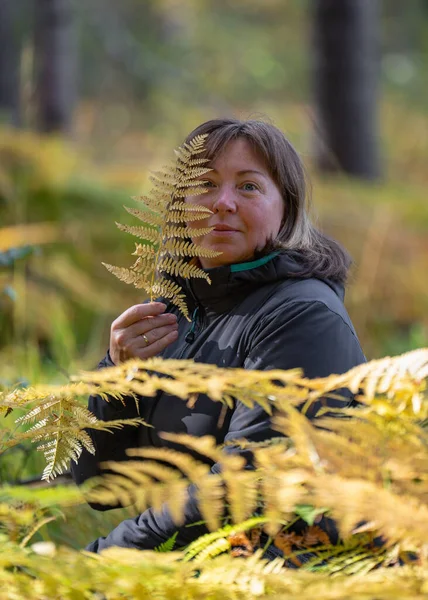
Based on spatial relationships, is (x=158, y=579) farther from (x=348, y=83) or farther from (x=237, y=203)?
(x=348, y=83)

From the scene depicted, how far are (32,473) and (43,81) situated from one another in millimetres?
5743

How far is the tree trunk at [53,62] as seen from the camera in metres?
7.29

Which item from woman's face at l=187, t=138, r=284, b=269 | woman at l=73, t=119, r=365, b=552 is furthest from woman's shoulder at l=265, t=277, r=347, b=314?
woman's face at l=187, t=138, r=284, b=269

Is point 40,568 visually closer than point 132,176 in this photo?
Yes

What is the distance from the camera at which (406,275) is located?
512 cm

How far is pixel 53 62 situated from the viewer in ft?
24.6

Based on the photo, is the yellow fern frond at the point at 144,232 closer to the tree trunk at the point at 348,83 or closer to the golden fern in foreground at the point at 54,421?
the golden fern in foreground at the point at 54,421

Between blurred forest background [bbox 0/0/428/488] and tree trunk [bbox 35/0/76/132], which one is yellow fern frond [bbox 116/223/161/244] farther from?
tree trunk [bbox 35/0/76/132]

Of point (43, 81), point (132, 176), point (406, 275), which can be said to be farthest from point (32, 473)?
point (43, 81)

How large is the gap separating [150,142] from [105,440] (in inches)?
419

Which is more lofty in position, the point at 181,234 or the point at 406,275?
the point at 181,234

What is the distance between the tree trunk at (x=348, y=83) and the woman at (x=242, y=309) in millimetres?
5733

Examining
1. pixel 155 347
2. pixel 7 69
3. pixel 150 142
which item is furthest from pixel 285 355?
pixel 150 142

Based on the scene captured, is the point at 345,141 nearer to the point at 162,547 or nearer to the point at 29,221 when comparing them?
the point at 29,221
